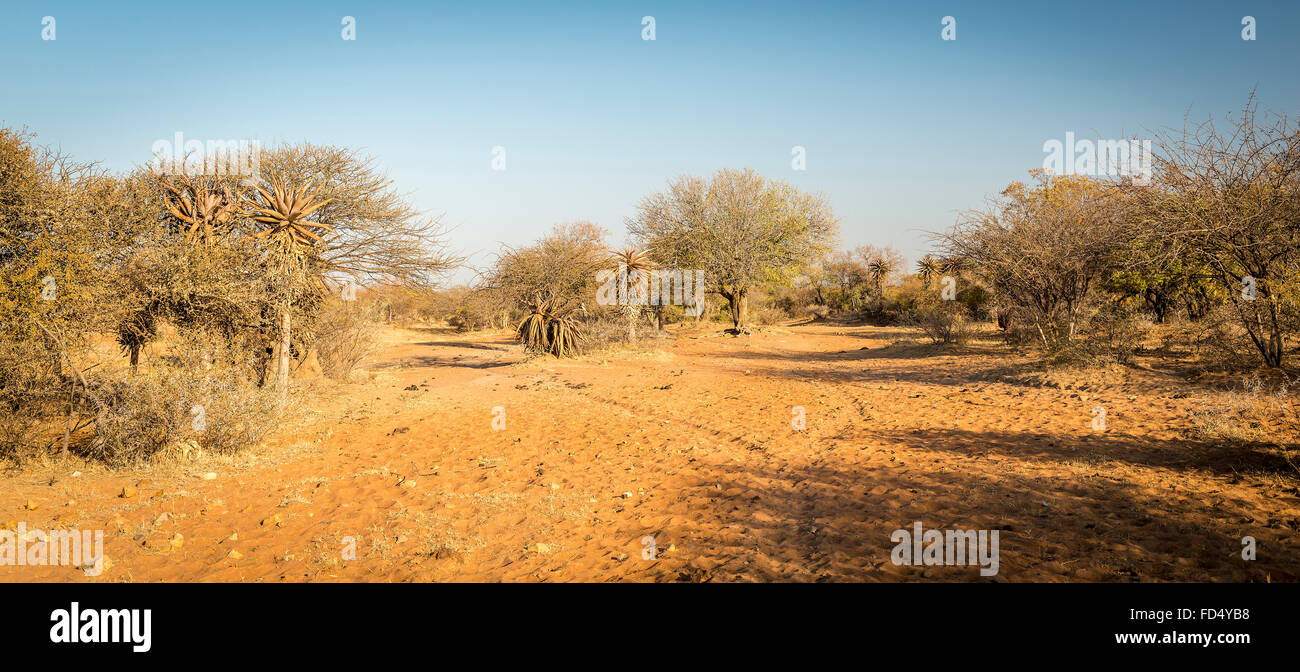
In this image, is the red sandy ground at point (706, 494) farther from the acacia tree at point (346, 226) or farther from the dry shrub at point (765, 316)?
the dry shrub at point (765, 316)

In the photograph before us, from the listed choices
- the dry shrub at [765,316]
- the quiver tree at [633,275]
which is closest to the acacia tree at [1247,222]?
the quiver tree at [633,275]

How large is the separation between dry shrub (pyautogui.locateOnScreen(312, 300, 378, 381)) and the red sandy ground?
3476mm

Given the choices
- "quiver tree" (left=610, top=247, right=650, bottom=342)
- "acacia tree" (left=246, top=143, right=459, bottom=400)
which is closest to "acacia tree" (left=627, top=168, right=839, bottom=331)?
"quiver tree" (left=610, top=247, right=650, bottom=342)

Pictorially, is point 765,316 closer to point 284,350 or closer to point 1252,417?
point 1252,417

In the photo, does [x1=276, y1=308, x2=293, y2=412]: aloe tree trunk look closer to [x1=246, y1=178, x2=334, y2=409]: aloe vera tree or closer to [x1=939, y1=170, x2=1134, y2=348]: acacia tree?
[x1=246, y1=178, x2=334, y2=409]: aloe vera tree

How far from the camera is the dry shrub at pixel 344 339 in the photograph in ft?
48.6

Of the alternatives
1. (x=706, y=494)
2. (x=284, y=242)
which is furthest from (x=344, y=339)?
(x=706, y=494)

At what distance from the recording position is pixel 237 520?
6.16m

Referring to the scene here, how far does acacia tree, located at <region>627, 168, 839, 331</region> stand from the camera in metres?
28.4

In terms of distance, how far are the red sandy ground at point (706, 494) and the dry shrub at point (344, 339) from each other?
3.48 m

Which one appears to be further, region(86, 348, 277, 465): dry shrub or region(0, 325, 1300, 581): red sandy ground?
region(86, 348, 277, 465): dry shrub
